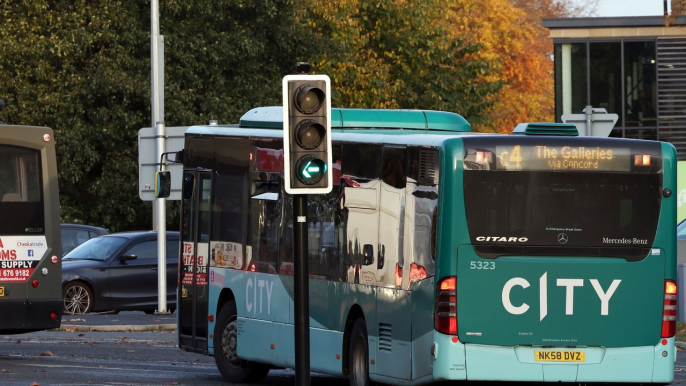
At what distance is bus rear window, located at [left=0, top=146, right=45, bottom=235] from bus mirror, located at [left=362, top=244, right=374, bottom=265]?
664 centimetres

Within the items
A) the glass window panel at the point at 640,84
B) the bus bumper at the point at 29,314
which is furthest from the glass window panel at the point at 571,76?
the bus bumper at the point at 29,314

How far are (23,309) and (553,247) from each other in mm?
8465

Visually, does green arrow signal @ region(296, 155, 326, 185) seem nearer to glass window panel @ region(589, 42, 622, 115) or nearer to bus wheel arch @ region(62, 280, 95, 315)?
bus wheel arch @ region(62, 280, 95, 315)

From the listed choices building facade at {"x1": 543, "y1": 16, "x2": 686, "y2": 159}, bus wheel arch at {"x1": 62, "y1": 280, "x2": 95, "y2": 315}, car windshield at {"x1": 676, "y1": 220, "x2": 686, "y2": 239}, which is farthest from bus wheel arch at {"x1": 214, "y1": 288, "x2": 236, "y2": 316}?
building facade at {"x1": 543, "y1": 16, "x2": 686, "y2": 159}

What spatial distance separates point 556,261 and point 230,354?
17.9 feet

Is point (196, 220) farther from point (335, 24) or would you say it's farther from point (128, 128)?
point (335, 24)

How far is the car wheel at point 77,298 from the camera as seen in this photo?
27875 millimetres

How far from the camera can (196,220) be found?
17031 millimetres

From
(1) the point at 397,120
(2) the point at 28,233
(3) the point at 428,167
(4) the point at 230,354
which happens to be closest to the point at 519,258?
(3) the point at 428,167

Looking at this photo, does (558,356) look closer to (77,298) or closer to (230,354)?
(230,354)

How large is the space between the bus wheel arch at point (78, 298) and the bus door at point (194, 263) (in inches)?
430

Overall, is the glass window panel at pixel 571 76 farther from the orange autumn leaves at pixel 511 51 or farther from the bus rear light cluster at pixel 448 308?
the bus rear light cluster at pixel 448 308

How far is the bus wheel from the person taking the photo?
13.0 m

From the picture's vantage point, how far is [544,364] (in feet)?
37.8
